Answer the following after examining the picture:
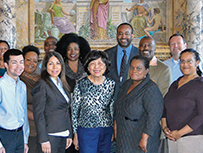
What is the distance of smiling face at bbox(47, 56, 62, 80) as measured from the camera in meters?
3.16

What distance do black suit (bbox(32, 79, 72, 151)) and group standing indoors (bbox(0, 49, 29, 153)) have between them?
22 centimetres

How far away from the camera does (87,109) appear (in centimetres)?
314

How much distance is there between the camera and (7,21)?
26.9 feet

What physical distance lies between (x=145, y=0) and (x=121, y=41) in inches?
223

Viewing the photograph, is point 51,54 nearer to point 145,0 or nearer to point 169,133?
point 169,133

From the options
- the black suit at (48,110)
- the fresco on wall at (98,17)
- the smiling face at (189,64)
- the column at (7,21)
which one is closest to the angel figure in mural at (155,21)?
the fresco on wall at (98,17)

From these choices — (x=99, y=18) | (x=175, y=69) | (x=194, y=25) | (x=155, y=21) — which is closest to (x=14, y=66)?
(x=175, y=69)

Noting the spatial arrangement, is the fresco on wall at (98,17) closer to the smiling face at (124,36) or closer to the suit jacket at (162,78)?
the smiling face at (124,36)

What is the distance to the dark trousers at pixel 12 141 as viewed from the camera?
2.84m

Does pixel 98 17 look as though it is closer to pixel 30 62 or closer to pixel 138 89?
pixel 30 62

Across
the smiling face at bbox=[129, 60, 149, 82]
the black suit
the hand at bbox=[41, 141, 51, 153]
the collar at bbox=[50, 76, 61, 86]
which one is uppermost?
the smiling face at bbox=[129, 60, 149, 82]

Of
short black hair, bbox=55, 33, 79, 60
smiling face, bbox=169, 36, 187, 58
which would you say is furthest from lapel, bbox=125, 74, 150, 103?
smiling face, bbox=169, 36, 187, 58

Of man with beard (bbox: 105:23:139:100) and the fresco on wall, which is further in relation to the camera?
the fresco on wall

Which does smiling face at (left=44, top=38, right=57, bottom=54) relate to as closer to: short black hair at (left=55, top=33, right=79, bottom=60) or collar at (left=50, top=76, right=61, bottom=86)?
short black hair at (left=55, top=33, right=79, bottom=60)
